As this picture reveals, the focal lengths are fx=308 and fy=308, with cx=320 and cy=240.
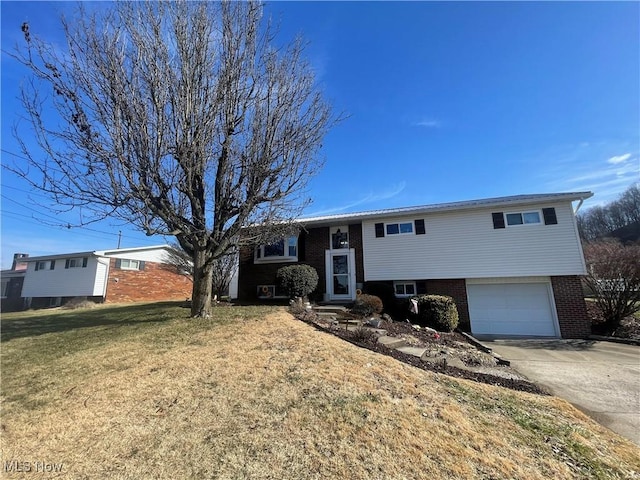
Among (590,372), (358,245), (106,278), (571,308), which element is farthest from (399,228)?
(106,278)

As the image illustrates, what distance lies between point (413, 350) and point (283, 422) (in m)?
4.01

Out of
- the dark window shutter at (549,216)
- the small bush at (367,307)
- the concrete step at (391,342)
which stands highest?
the dark window shutter at (549,216)

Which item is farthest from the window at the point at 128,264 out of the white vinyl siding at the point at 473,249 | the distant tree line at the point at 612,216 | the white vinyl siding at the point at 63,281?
the distant tree line at the point at 612,216

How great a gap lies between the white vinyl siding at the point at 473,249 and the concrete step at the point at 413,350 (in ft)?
21.3

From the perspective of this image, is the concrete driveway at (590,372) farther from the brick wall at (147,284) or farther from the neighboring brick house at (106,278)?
the neighboring brick house at (106,278)

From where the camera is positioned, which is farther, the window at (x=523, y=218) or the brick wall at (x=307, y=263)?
the brick wall at (x=307, y=263)

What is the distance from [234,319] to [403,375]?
5.39m

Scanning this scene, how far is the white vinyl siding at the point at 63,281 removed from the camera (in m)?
22.3

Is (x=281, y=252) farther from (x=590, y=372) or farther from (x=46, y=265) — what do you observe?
(x=46, y=265)

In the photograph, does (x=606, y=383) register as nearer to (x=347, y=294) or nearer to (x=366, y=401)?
(x=366, y=401)

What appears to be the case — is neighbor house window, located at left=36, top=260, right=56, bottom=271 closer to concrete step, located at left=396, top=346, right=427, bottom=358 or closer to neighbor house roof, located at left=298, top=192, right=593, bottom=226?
neighbor house roof, located at left=298, top=192, right=593, bottom=226

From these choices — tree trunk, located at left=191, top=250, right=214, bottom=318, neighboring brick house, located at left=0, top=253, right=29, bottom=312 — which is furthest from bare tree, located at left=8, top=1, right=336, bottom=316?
neighboring brick house, located at left=0, top=253, right=29, bottom=312

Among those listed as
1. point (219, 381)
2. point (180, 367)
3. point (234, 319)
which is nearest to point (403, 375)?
point (219, 381)

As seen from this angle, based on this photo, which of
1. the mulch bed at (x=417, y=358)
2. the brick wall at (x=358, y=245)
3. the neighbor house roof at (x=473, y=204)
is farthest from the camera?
the brick wall at (x=358, y=245)
